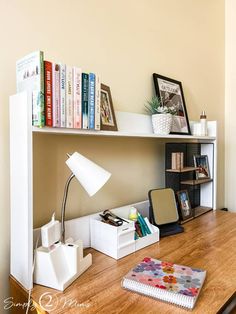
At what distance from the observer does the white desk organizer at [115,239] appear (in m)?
1.13

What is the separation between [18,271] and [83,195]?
0.48 meters

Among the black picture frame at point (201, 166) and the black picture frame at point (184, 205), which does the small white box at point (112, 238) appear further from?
the black picture frame at point (201, 166)

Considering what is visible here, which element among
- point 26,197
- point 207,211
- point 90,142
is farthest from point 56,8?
point 207,211

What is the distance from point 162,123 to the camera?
1.52 meters

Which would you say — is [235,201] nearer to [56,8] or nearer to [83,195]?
[83,195]

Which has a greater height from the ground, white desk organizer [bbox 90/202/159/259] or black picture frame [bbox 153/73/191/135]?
black picture frame [bbox 153/73/191/135]

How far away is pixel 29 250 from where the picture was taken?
890 millimetres

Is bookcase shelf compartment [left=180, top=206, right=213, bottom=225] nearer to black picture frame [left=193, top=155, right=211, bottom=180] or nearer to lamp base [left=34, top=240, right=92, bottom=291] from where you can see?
black picture frame [left=193, top=155, right=211, bottom=180]

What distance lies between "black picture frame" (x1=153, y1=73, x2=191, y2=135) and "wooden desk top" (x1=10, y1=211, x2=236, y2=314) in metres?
0.74

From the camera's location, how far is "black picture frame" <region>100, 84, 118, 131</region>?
126cm

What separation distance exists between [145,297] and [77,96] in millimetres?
755

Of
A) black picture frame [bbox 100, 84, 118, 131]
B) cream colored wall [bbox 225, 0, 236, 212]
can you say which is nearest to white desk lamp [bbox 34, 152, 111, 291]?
black picture frame [bbox 100, 84, 118, 131]

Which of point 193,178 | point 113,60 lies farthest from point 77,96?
point 193,178

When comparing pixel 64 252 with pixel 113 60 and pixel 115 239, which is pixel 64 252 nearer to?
pixel 115 239
